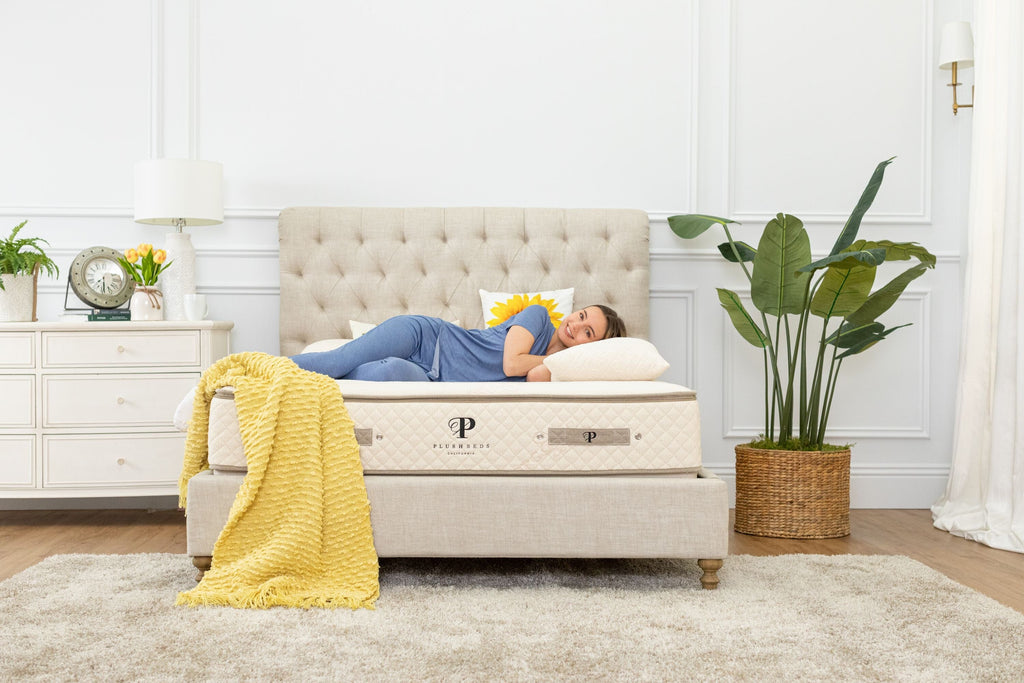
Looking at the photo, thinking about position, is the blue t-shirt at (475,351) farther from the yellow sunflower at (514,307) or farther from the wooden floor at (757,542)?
the wooden floor at (757,542)

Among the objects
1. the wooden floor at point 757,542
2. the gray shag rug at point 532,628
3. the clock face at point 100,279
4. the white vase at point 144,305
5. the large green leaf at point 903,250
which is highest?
the large green leaf at point 903,250

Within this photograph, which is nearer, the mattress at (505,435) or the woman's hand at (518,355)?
the mattress at (505,435)

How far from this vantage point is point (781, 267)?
2.93 metres

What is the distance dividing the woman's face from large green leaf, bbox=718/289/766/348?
20.5 inches

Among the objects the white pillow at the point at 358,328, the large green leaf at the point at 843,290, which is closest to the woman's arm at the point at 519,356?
the white pillow at the point at 358,328

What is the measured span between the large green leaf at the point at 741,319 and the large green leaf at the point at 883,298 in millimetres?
321

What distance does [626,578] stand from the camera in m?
2.26

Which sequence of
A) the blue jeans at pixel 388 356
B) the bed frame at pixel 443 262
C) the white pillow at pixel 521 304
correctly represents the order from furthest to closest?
the bed frame at pixel 443 262 → the white pillow at pixel 521 304 → the blue jeans at pixel 388 356

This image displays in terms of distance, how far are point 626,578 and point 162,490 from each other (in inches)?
66.1

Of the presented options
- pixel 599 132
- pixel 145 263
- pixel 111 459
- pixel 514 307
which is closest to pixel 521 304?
pixel 514 307

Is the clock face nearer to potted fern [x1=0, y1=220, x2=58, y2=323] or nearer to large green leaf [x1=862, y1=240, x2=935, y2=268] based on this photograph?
potted fern [x1=0, y1=220, x2=58, y2=323]

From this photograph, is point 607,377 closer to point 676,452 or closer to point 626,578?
point 676,452

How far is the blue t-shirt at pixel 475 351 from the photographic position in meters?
2.81

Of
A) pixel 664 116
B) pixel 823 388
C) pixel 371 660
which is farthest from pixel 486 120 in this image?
pixel 371 660
